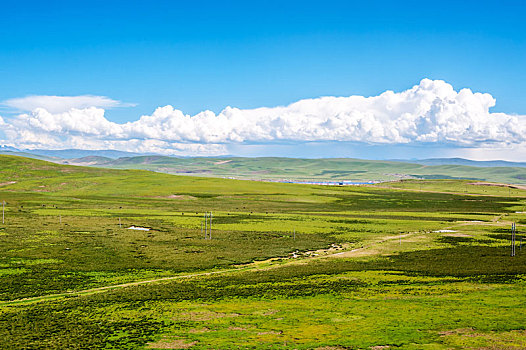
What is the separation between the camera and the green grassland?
1318 inches

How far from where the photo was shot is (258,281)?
5256 cm

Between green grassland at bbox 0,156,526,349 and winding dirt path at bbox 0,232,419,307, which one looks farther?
winding dirt path at bbox 0,232,419,307

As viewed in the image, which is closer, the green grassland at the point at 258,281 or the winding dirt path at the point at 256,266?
the green grassland at the point at 258,281

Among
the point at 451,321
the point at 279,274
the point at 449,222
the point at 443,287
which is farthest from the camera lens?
the point at 449,222

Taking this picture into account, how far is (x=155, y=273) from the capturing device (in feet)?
188

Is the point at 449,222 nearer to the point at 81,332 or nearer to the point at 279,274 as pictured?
the point at 279,274

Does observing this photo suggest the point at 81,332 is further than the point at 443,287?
No

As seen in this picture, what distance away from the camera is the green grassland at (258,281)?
33.5 metres

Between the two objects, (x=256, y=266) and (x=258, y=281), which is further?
(x=256, y=266)

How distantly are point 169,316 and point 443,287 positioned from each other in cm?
2822

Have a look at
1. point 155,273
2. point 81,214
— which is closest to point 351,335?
point 155,273

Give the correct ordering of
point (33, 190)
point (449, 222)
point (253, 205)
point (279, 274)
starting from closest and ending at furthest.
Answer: point (279, 274) < point (449, 222) < point (253, 205) < point (33, 190)

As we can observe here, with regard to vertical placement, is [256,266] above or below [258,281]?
below

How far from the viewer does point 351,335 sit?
3312 centimetres
